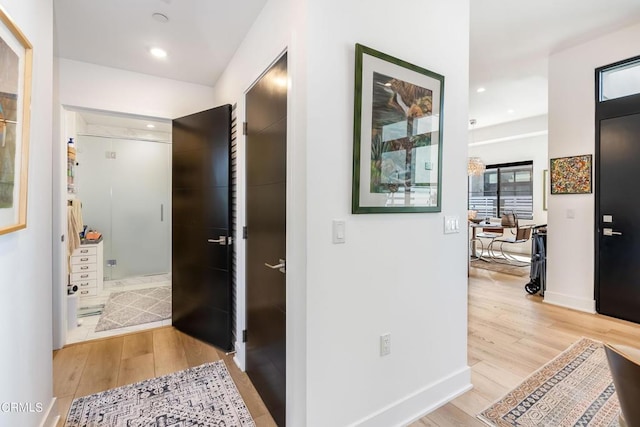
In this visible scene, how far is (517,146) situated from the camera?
673 cm

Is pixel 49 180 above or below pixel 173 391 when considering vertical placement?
above

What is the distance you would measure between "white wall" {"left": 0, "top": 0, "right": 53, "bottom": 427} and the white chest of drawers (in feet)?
8.62

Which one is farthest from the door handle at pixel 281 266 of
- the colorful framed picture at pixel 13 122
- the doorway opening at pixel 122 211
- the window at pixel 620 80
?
the window at pixel 620 80

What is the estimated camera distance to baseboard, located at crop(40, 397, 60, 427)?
1586 mm

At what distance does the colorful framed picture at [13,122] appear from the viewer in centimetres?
103

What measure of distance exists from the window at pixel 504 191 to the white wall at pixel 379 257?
5866mm

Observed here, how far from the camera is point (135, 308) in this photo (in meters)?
3.58

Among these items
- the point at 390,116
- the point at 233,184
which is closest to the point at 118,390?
the point at 233,184

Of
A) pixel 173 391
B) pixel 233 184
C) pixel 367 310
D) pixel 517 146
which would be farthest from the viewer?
pixel 517 146

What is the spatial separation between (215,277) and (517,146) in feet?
23.1

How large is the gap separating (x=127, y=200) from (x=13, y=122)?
4347mm

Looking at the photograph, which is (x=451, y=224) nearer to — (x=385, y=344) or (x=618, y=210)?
(x=385, y=344)

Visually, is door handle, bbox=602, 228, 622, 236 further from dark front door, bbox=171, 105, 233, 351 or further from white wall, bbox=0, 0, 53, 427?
white wall, bbox=0, 0, 53, 427

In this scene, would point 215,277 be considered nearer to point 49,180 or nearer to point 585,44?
point 49,180
